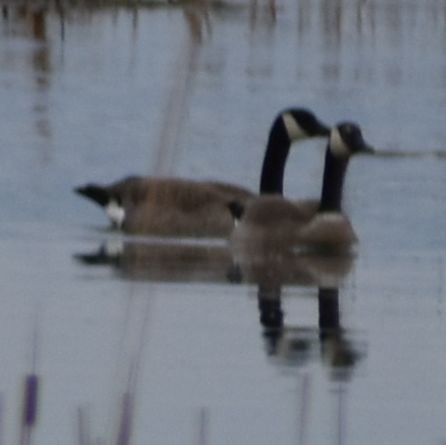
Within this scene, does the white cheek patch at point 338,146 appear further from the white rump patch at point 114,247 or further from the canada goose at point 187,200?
the white rump patch at point 114,247

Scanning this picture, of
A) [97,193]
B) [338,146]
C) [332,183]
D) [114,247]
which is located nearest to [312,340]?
[114,247]

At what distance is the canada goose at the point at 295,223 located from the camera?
500 inches

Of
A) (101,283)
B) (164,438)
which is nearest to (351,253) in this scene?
(101,283)

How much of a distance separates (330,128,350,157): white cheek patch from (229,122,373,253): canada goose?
8cm

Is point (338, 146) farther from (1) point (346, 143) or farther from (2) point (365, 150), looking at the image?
(2) point (365, 150)

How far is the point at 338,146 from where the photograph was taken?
13.3 metres

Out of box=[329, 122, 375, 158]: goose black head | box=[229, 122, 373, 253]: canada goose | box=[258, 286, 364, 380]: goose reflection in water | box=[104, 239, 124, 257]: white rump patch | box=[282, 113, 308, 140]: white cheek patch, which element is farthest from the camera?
box=[282, 113, 308, 140]: white cheek patch

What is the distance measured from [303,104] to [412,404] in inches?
414

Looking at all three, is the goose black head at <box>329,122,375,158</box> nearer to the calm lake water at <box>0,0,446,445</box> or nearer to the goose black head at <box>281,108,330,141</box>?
the calm lake water at <box>0,0,446,445</box>

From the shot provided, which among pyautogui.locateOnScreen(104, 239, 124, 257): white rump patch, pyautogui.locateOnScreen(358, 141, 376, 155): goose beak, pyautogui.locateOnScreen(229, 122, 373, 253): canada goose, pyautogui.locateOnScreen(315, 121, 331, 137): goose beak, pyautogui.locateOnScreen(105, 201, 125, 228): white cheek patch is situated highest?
pyautogui.locateOnScreen(358, 141, 376, 155): goose beak

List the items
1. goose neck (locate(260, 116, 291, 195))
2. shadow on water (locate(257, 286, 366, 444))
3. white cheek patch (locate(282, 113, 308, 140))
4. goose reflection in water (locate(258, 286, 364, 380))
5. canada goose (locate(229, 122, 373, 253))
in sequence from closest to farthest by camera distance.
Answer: shadow on water (locate(257, 286, 366, 444)) → goose reflection in water (locate(258, 286, 364, 380)) → canada goose (locate(229, 122, 373, 253)) → goose neck (locate(260, 116, 291, 195)) → white cheek patch (locate(282, 113, 308, 140))

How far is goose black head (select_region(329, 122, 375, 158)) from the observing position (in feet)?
43.7

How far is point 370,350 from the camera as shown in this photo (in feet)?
30.3

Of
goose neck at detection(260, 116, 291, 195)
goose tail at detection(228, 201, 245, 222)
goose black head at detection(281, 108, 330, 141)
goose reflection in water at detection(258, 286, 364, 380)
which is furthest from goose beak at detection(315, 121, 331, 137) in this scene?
goose reflection in water at detection(258, 286, 364, 380)
